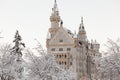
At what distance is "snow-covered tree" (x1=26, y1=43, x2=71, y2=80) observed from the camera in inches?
1651

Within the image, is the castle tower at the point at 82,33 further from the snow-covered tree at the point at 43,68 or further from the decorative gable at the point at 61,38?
the snow-covered tree at the point at 43,68

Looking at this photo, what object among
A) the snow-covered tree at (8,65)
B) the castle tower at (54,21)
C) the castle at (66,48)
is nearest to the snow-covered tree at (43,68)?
the snow-covered tree at (8,65)

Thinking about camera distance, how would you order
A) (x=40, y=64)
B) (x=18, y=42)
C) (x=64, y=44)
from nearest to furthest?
(x=40, y=64)
(x=18, y=42)
(x=64, y=44)

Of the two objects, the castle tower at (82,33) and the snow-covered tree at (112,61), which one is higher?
the castle tower at (82,33)

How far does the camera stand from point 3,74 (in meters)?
45.5

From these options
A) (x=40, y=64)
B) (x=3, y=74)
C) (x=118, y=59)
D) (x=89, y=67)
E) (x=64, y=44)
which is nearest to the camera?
(x=40, y=64)

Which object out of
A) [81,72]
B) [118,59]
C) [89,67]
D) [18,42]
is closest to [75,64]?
[81,72]

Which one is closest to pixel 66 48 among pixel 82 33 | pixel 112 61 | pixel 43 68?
pixel 82 33

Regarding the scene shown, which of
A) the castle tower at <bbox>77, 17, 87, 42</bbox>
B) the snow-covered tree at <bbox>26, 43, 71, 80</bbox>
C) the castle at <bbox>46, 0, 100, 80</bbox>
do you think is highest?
the castle tower at <bbox>77, 17, 87, 42</bbox>

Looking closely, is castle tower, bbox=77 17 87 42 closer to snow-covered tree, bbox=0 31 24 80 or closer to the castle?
the castle

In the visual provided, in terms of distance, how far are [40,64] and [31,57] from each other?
196cm

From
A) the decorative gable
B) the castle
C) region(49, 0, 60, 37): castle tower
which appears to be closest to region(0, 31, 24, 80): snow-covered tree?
the castle

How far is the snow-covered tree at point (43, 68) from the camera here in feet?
138

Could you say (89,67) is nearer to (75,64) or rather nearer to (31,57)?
(75,64)
